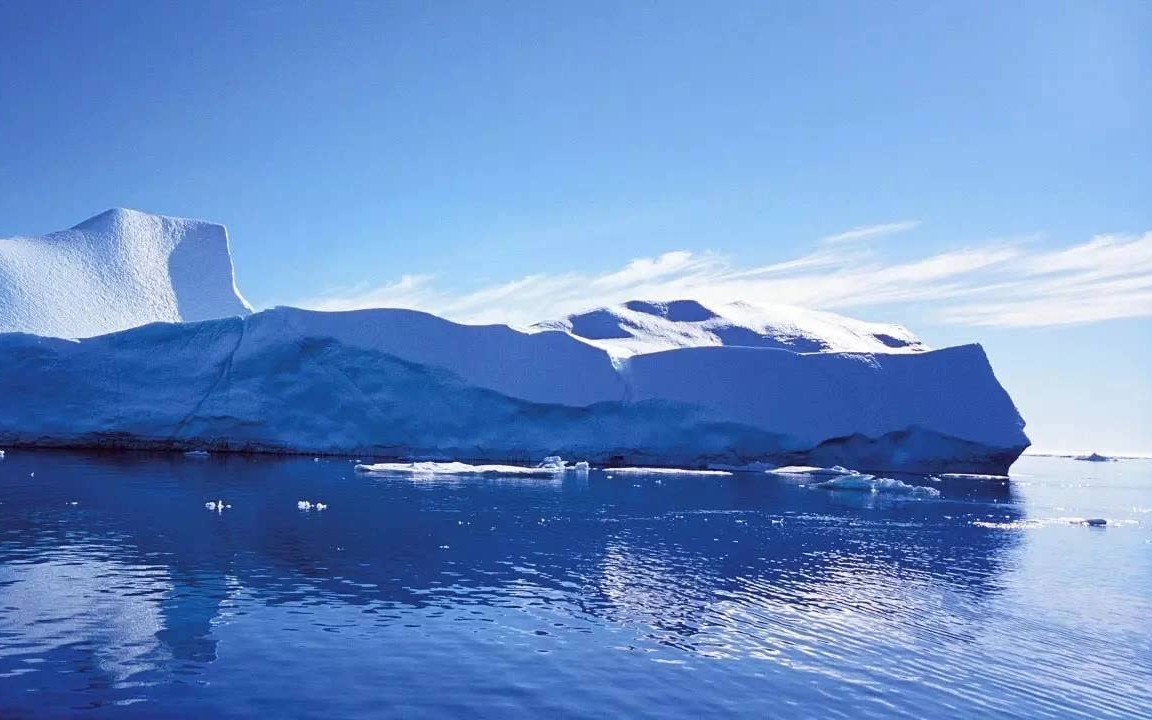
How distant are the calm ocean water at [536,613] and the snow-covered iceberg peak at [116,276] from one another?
19865mm

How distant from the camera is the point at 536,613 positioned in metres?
9.12

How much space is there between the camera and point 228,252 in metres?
43.2

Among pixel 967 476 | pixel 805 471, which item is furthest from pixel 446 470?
pixel 967 476

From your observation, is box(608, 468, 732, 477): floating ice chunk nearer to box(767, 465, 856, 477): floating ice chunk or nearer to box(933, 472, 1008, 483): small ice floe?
box(767, 465, 856, 477): floating ice chunk

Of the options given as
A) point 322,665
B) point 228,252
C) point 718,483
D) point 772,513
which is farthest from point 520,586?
point 228,252

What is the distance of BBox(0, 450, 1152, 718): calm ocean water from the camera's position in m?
6.44

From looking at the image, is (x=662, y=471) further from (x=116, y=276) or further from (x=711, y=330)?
(x=116, y=276)

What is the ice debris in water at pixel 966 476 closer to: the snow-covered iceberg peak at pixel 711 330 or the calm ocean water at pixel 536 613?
the snow-covered iceberg peak at pixel 711 330

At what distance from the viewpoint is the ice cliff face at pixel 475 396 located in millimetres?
30766

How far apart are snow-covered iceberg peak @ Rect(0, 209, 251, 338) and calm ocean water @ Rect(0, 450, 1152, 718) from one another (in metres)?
19.9

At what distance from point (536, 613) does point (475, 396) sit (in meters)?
23.7

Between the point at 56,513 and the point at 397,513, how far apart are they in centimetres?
568

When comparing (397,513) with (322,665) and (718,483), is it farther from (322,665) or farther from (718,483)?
(718,483)

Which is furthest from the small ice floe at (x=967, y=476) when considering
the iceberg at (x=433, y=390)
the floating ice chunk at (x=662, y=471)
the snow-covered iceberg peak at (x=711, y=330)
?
the floating ice chunk at (x=662, y=471)
